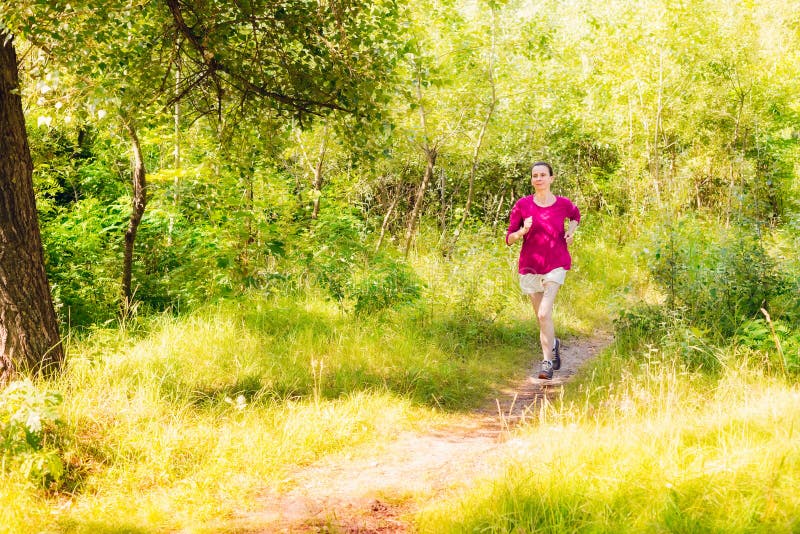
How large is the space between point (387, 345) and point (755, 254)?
3807 millimetres

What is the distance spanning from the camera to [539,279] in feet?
22.6

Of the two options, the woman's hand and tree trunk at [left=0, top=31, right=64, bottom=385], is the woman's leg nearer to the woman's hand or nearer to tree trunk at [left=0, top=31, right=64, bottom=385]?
the woman's hand

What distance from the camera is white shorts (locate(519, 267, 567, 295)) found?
22.0ft

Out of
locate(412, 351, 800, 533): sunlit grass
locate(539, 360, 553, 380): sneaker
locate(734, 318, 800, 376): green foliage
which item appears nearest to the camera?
locate(412, 351, 800, 533): sunlit grass

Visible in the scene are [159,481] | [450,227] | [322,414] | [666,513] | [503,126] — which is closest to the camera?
[666,513]

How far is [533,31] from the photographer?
1106cm

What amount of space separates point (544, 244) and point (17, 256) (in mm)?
4794

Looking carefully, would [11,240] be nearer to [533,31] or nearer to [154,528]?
[154,528]

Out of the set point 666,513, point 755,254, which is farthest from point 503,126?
point 666,513

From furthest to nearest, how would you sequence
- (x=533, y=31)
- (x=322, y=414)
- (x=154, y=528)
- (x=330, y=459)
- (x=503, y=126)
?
1. (x=503, y=126)
2. (x=533, y=31)
3. (x=322, y=414)
4. (x=330, y=459)
5. (x=154, y=528)

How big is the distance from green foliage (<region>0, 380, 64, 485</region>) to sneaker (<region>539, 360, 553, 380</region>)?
4.56m

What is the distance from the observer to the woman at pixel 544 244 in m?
6.73

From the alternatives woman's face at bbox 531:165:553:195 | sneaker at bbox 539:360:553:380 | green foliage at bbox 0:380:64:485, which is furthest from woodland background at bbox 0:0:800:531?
woman's face at bbox 531:165:553:195

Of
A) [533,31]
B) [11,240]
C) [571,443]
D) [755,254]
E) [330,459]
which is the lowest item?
[330,459]
